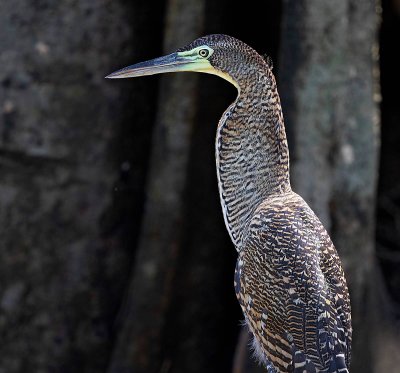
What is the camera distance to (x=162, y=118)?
5863 millimetres

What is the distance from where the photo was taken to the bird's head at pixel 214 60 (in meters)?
4.14

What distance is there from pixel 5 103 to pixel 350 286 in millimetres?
1954

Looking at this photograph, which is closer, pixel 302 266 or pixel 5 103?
pixel 302 266

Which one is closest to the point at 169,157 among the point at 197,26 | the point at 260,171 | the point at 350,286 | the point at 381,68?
the point at 197,26

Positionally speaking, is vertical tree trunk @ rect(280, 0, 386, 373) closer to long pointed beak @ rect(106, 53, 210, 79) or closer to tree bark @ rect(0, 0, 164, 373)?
tree bark @ rect(0, 0, 164, 373)

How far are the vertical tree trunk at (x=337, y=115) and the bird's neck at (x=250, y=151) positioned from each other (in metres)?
1.37

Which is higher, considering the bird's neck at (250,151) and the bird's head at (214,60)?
the bird's head at (214,60)

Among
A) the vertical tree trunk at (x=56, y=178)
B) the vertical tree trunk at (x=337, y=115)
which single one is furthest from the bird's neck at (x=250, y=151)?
the vertical tree trunk at (x=56, y=178)

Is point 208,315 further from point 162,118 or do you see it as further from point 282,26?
Answer: point 282,26

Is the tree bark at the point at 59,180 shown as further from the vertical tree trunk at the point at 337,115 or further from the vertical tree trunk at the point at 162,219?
the vertical tree trunk at the point at 337,115

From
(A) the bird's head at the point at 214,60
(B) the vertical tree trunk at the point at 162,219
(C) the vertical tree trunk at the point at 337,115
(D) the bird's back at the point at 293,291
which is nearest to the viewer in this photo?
(D) the bird's back at the point at 293,291

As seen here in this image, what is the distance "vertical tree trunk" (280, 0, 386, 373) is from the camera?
18.5 ft

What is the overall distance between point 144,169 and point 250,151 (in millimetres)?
1995

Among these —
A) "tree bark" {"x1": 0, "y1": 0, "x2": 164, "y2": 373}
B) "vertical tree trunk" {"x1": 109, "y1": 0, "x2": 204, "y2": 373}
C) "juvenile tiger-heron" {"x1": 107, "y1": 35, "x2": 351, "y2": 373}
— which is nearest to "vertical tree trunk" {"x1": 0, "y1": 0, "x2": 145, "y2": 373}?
"tree bark" {"x1": 0, "y1": 0, "x2": 164, "y2": 373}
